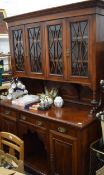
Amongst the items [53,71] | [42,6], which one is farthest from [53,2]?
[53,71]

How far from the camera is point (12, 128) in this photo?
276cm

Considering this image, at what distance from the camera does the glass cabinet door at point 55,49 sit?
7.47ft

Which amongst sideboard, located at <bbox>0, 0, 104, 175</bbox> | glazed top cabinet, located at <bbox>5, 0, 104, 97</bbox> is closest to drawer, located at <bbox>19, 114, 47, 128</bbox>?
sideboard, located at <bbox>0, 0, 104, 175</bbox>

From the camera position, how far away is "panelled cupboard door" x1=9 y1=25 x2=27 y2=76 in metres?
2.70

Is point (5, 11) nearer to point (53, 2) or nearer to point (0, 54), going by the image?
point (0, 54)

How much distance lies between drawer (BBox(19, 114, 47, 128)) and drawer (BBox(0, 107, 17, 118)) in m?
0.14

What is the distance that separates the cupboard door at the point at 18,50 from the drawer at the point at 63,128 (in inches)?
34.8

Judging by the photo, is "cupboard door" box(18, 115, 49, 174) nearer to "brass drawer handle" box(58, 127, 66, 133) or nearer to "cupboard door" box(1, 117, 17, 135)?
"cupboard door" box(1, 117, 17, 135)

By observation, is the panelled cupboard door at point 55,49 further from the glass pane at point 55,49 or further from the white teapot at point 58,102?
the white teapot at point 58,102

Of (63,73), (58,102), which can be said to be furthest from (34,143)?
(63,73)

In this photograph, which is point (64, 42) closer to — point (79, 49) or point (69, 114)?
point (79, 49)

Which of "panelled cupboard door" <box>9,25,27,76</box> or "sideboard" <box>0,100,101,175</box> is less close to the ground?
"panelled cupboard door" <box>9,25,27,76</box>

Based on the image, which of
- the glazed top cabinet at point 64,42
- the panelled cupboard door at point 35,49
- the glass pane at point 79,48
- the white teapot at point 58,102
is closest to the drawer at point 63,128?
the white teapot at point 58,102

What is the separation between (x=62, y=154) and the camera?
2.21 metres
